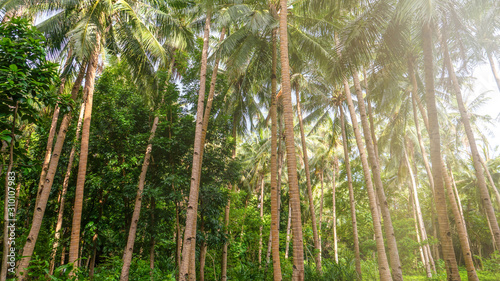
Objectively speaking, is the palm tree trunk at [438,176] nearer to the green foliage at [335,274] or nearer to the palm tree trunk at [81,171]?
the green foliage at [335,274]

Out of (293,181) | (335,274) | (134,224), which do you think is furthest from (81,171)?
(335,274)

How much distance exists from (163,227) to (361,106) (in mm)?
9107

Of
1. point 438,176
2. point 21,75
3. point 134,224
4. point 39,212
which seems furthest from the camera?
point 134,224

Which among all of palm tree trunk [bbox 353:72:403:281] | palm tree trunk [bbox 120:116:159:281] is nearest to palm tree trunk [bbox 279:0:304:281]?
palm tree trunk [bbox 353:72:403:281]

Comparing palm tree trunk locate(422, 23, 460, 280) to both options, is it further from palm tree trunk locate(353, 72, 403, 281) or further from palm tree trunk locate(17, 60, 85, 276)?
palm tree trunk locate(17, 60, 85, 276)

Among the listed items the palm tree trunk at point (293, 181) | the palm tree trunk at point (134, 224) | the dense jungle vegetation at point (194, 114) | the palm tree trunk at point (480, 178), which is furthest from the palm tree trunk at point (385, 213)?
the palm tree trunk at point (134, 224)

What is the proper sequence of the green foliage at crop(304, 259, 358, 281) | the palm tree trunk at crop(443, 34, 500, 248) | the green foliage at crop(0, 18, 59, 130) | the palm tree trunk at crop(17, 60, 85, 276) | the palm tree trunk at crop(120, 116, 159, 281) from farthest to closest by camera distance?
the green foliage at crop(304, 259, 358, 281) < the palm tree trunk at crop(120, 116, 159, 281) < the palm tree trunk at crop(443, 34, 500, 248) < the palm tree trunk at crop(17, 60, 85, 276) < the green foliage at crop(0, 18, 59, 130)

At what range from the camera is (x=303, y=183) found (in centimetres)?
2639

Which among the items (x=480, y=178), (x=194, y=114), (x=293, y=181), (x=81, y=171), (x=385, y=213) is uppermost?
(x=194, y=114)

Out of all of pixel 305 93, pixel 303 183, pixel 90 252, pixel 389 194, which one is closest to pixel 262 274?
pixel 90 252

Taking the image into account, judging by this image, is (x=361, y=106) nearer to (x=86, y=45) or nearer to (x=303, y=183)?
(x=86, y=45)

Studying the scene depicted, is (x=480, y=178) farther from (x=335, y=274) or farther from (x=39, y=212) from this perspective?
(x=39, y=212)

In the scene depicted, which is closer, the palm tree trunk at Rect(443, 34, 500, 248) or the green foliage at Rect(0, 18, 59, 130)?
the green foliage at Rect(0, 18, 59, 130)

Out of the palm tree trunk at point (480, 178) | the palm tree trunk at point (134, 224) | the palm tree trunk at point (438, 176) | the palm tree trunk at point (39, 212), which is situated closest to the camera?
the palm tree trunk at point (438, 176)
